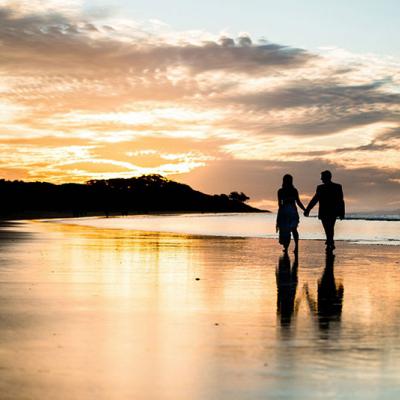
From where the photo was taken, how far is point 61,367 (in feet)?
23.2

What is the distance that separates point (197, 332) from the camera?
9.13 metres

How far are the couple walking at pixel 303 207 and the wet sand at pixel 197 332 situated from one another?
278 inches

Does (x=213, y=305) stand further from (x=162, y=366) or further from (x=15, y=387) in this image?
(x=15, y=387)

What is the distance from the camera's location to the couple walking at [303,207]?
25.2 metres

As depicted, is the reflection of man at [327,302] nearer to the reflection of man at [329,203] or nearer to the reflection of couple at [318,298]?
the reflection of couple at [318,298]

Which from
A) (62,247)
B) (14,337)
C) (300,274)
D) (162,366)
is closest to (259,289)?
(300,274)

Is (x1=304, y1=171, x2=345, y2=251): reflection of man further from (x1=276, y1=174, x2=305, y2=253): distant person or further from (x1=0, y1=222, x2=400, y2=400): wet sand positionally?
(x1=0, y1=222, x2=400, y2=400): wet sand

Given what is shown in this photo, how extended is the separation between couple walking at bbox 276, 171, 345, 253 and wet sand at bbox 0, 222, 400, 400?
7.06 metres

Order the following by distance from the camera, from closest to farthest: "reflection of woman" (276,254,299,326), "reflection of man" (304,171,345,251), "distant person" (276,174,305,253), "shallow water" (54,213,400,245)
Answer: "reflection of woman" (276,254,299,326) → "distant person" (276,174,305,253) → "reflection of man" (304,171,345,251) → "shallow water" (54,213,400,245)

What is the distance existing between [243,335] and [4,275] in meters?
8.01

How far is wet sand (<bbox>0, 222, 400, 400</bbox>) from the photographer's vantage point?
21.1 feet

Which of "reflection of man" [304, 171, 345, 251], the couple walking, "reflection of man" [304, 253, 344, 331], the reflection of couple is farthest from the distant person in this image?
"reflection of man" [304, 253, 344, 331]

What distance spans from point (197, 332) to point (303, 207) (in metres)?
16.2

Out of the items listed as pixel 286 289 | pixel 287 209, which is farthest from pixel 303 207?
pixel 286 289
